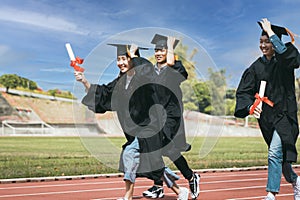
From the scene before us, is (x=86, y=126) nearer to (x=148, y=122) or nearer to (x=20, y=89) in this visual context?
(x=148, y=122)

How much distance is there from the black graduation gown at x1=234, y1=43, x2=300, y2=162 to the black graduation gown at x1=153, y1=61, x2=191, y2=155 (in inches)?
42.1

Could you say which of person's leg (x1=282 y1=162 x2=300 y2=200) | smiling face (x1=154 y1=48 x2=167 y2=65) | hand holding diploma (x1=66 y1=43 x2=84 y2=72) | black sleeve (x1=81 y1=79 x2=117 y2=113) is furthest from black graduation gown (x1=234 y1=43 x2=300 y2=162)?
hand holding diploma (x1=66 y1=43 x2=84 y2=72)

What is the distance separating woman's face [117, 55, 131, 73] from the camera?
6190mm

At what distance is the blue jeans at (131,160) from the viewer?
6.08 metres

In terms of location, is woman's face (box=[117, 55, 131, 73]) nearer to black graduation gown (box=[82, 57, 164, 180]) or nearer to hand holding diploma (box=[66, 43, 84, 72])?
black graduation gown (box=[82, 57, 164, 180])

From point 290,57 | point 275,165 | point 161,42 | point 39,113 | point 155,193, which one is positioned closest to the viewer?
point 290,57

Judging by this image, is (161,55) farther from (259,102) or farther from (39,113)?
(39,113)

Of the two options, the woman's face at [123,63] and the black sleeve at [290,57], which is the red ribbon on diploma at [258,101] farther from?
the woman's face at [123,63]

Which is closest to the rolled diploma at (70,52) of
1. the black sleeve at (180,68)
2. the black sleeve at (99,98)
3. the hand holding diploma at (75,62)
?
the hand holding diploma at (75,62)

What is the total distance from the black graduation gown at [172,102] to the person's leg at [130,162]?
2.21 ft

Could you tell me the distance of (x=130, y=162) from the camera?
6109 mm

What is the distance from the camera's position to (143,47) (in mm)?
6559

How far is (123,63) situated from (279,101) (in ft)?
6.27

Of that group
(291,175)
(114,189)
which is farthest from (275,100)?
(114,189)
